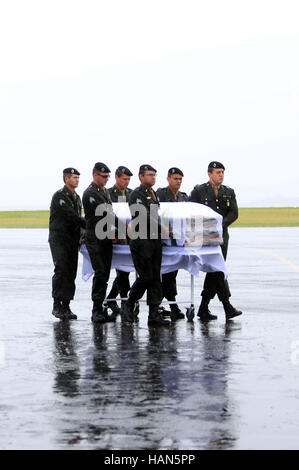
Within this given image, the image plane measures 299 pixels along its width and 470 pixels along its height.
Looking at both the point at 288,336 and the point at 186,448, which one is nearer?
the point at 186,448

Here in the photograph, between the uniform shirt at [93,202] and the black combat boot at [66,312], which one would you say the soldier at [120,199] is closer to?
the black combat boot at [66,312]

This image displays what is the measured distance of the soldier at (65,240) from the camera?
1540 cm

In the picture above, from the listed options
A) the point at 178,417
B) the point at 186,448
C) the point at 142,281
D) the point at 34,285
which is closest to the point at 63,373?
the point at 178,417

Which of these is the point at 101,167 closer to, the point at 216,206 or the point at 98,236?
the point at 98,236

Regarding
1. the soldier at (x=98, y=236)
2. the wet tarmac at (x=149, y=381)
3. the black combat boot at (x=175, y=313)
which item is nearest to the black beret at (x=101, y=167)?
the soldier at (x=98, y=236)

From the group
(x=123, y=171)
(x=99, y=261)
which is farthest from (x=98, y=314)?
(x=123, y=171)

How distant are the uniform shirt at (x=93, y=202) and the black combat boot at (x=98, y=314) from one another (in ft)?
2.88

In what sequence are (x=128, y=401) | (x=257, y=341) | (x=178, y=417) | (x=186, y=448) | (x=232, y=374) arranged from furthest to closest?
(x=257, y=341) → (x=232, y=374) → (x=128, y=401) → (x=178, y=417) → (x=186, y=448)

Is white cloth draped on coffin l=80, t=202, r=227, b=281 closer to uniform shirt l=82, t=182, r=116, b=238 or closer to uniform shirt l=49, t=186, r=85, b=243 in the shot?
uniform shirt l=82, t=182, r=116, b=238

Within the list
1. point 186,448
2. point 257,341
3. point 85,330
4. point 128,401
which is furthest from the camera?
point 85,330

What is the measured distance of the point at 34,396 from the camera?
9.12m

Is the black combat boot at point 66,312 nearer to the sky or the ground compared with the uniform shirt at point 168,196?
nearer to the ground

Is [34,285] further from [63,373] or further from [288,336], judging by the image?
[63,373]

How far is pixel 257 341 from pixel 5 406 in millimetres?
4495
